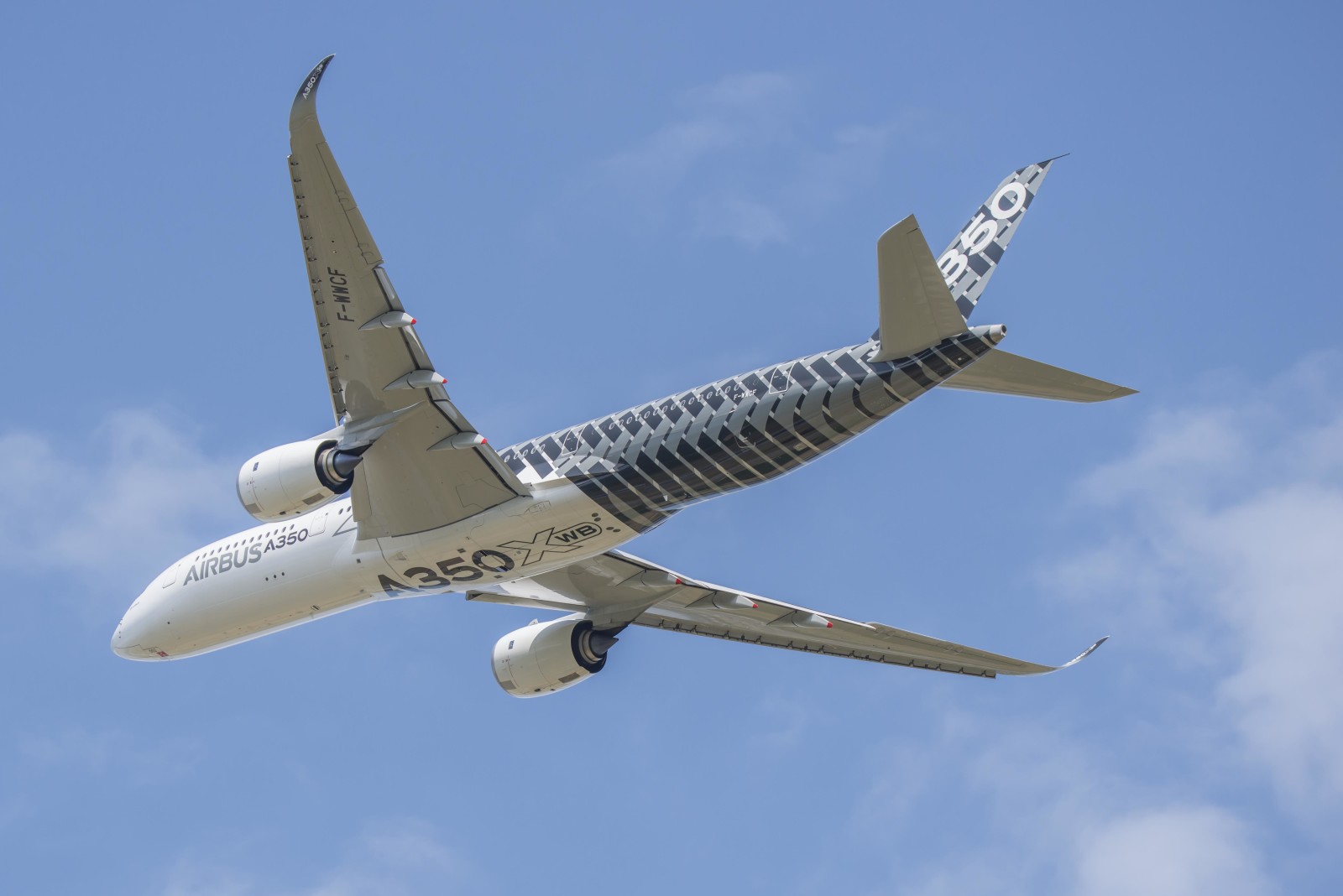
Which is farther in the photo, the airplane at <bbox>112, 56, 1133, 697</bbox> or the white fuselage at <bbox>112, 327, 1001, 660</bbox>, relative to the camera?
the white fuselage at <bbox>112, 327, 1001, 660</bbox>

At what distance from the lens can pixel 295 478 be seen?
25.1 meters

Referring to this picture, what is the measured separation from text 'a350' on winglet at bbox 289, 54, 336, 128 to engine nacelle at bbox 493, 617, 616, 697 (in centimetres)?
1342

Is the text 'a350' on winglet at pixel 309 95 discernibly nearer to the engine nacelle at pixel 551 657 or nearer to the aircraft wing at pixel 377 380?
the aircraft wing at pixel 377 380

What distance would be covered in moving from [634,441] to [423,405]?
3.29 metres

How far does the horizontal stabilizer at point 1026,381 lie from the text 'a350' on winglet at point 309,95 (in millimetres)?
9831

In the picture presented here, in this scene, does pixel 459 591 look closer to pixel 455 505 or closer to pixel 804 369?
pixel 455 505

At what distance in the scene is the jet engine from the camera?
25.1m

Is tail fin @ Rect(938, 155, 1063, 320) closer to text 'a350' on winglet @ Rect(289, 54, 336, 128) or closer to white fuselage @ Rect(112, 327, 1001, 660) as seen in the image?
white fuselage @ Rect(112, 327, 1001, 660)

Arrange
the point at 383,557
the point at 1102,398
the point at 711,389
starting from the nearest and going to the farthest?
1. the point at 1102,398
2. the point at 711,389
3. the point at 383,557

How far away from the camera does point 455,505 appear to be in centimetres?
2609

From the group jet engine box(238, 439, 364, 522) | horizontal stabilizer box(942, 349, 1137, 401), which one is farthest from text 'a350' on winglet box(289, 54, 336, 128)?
horizontal stabilizer box(942, 349, 1137, 401)

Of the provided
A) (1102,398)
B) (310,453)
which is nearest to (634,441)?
(310,453)

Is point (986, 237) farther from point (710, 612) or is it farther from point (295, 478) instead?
point (295, 478)

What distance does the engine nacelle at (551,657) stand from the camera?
1228 inches
